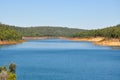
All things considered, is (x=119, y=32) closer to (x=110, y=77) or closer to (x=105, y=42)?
(x=105, y=42)

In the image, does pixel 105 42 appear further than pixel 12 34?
No

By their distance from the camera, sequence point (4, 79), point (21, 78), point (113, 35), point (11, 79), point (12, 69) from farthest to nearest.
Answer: point (113, 35) → point (21, 78) → point (12, 69) → point (11, 79) → point (4, 79)

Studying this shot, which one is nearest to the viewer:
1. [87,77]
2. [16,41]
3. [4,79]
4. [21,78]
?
[4,79]

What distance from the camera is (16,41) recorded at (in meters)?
177

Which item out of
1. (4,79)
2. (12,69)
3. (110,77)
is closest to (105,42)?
(110,77)

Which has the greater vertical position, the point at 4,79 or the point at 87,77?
the point at 4,79

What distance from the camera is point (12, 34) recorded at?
166500 millimetres

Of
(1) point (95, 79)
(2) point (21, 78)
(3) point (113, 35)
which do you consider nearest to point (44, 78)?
(2) point (21, 78)

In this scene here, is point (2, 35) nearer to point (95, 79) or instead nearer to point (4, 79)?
point (95, 79)

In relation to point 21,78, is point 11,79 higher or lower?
higher

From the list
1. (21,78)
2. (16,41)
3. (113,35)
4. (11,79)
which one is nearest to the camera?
(11,79)

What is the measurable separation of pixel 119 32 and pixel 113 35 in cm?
615

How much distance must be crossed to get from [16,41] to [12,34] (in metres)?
11.4

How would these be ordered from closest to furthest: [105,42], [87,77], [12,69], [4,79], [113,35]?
[4,79] < [12,69] < [87,77] < [105,42] < [113,35]
